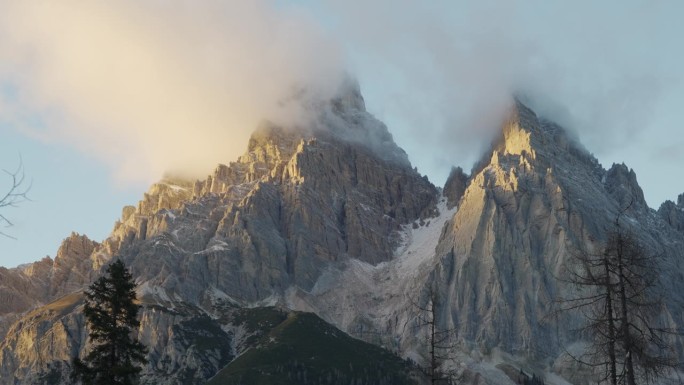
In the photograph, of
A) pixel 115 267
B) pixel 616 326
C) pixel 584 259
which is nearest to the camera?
pixel 584 259

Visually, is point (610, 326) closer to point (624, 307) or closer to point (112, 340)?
point (624, 307)

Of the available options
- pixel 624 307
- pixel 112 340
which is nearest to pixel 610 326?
pixel 624 307

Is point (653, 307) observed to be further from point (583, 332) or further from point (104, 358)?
point (104, 358)

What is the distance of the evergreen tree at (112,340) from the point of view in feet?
190

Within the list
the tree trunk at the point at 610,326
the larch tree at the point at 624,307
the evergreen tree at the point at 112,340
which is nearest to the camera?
the larch tree at the point at 624,307

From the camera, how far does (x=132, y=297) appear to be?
61.5 m

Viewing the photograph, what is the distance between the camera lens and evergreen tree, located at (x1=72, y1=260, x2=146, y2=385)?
190ft

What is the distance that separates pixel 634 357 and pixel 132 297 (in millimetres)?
34619

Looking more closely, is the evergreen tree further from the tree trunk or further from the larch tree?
the tree trunk

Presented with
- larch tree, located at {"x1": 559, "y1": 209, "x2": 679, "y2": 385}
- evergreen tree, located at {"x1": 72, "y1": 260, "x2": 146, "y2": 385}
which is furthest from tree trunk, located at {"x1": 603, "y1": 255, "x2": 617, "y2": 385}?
evergreen tree, located at {"x1": 72, "y1": 260, "x2": 146, "y2": 385}

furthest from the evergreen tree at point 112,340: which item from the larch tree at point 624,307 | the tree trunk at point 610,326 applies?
the tree trunk at point 610,326

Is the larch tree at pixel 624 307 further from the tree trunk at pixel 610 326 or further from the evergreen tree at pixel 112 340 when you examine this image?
the evergreen tree at pixel 112 340

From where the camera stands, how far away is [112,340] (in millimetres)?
59156

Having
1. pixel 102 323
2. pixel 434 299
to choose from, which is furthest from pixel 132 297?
pixel 434 299
